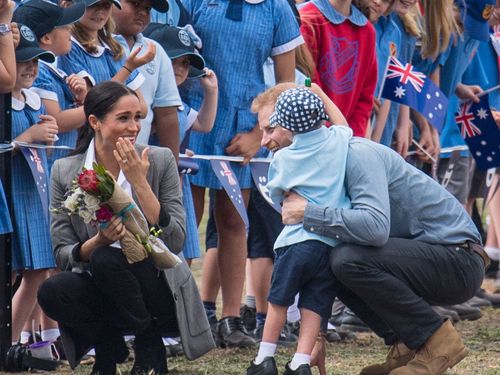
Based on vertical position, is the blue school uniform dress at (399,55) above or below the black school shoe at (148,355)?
above

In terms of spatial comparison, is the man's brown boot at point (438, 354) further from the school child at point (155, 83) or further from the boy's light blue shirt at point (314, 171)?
the school child at point (155, 83)

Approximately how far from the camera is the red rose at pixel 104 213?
5742 mm

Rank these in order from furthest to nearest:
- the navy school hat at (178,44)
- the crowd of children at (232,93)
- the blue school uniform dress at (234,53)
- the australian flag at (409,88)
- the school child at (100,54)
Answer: the australian flag at (409,88)
the blue school uniform dress at (234,53)
the navy school hat at (178,44)
the school child at (100,54)
the crowd of children at (232,93)

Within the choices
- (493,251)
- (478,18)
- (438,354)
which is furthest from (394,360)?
(493,251)

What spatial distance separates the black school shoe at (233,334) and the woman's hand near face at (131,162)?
1744 millimetres

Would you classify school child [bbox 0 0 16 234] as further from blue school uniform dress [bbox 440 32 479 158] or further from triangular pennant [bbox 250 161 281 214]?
blue school uniform dress [bbox 440 32 479 158]

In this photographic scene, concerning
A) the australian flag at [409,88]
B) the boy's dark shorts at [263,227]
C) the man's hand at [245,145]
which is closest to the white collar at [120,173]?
the man's hand at [245,145]

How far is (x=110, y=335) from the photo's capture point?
6.20 meters

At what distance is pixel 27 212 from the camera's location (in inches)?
260

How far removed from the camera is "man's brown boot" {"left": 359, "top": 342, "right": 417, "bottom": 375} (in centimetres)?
615

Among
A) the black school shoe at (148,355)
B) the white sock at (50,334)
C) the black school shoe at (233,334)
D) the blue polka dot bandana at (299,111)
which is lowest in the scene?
the black school shoe at (233,334)

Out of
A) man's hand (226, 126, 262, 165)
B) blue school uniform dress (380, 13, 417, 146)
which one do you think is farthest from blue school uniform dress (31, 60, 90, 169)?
blue school uniform dress (380, 13, 417, 146)

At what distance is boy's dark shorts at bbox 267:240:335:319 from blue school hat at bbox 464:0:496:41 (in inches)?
158

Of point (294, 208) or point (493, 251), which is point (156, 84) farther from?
point (493, 251)
